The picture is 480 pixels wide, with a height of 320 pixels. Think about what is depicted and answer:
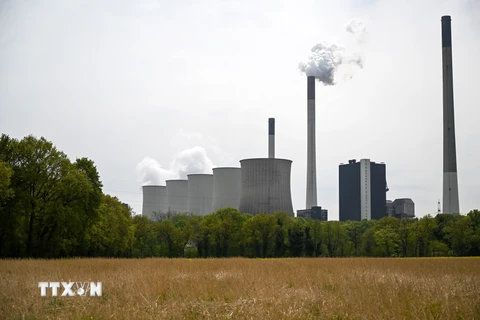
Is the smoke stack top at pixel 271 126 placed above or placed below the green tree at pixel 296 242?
above

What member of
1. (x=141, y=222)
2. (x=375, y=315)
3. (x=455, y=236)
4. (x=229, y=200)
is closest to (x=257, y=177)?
(x=229, y=200)

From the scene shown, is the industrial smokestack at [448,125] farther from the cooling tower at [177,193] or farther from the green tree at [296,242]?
the cooling tower at [177,193]

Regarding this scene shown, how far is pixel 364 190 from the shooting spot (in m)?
128

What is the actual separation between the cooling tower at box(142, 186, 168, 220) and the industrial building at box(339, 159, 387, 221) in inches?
2118

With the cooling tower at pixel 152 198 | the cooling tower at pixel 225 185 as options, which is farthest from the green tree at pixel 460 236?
the cooling tower at pixel 152 198

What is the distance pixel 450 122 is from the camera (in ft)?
242

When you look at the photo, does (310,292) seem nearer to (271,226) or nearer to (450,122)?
(271,226)

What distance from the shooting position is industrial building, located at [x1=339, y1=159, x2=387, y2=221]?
127938 millimetres

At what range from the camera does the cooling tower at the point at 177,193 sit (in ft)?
294

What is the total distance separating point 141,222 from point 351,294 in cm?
5061

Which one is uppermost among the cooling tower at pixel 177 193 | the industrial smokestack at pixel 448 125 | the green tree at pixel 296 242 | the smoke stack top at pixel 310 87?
the smoke stack top at pixel 310 87

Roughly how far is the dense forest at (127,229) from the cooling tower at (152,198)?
34.6ft

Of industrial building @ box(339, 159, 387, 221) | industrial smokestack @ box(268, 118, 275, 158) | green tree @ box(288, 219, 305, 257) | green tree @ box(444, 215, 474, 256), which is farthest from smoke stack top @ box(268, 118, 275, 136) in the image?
green tree @ box(444, 215, 474, 256)

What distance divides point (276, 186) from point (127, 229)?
2458 centimetres
